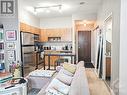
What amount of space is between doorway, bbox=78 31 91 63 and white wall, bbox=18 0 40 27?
303 cm

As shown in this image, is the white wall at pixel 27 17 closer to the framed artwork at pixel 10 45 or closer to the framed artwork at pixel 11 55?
the framed artwork at pixel 10 45

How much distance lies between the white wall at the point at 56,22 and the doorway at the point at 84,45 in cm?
165

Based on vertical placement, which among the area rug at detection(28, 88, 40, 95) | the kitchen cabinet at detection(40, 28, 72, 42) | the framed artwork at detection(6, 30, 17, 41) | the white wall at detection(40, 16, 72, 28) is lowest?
the area rug at detection(28, 88, 40, 95)

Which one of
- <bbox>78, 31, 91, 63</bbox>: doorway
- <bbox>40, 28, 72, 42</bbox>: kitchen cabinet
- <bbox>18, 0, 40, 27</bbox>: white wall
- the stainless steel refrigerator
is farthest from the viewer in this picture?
<bbox>78, 31, 91, 63</bbox>: doorway

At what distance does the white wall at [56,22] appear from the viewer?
27.4 feet

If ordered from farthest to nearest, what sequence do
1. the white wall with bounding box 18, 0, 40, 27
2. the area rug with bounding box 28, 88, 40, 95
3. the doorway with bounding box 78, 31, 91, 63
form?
the doorway with bounding box 78, 31, 91, 63 → the white wall with bounding box 18, 0, 40, 27 → the area rug with bounding box 28, 88, 40, 95

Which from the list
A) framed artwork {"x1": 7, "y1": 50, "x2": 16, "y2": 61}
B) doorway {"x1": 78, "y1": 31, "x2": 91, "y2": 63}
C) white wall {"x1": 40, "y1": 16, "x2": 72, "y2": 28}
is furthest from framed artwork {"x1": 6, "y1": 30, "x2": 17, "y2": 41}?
doorway {"x1": 78, "y1": 31, "x2": 91, "y2": 63}

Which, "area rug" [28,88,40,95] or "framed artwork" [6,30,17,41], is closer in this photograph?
"area rug" [28,88,40,95]

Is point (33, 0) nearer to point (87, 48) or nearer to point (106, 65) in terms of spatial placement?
point (106, 65)

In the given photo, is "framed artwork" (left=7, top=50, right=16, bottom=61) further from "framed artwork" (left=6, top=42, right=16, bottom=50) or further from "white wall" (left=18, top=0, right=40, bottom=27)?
"white wall" (left=18, top=0, right=40, bottom=27)

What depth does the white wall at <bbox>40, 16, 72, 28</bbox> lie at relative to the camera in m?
8.35

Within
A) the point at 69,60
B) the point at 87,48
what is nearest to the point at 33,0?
the point at 69,60

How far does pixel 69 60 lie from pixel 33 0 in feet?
11.4

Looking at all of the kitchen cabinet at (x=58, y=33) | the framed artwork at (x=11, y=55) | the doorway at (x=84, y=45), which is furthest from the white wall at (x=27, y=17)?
the doorway at (x=84, y=45)
